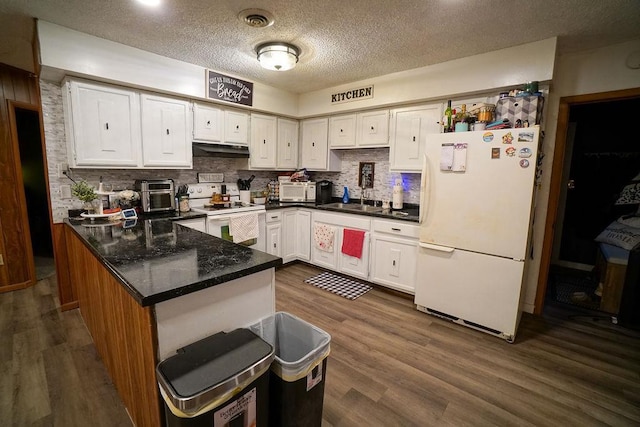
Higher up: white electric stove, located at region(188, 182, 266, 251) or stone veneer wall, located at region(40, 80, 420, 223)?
stone veneer wall, located at region(40, 80, 420, 223)

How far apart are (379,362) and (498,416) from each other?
74cm

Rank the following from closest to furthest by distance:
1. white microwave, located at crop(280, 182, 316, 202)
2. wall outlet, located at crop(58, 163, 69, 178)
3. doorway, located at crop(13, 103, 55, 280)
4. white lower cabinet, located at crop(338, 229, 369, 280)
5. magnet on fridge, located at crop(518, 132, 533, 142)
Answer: magnet on fridge, located at crop(518, 132, 533, 142), wall outlet, located at crop(58, 163, 69, 178), white lower cabinet, located at crop(338, 229, 369, 280), white microwave, located at crop(280, 182, 316, 202), doorway, located at crop(13, 103, 55, 280)

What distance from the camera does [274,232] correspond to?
3.76 metres

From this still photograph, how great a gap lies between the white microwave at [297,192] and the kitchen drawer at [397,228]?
113 centimetres

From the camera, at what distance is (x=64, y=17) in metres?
2.10

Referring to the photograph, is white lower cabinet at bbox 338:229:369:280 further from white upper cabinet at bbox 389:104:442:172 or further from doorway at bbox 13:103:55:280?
doorway at bbox 13:103:55:280

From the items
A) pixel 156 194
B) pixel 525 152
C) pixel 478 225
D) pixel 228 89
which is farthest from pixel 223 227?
pixel 525 152

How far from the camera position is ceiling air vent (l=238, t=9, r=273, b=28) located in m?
1.98

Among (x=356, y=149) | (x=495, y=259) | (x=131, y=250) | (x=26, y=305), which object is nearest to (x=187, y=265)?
(x=131, y=250)

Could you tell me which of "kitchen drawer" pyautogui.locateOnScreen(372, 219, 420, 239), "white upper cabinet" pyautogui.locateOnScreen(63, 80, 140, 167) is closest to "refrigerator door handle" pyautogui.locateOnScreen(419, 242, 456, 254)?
"kitchen drawer" pyautogui.locateOnScreen(372, 219, 420, 239)

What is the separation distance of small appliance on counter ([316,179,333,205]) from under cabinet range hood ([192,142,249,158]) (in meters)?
1.07

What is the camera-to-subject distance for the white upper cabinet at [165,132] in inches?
110

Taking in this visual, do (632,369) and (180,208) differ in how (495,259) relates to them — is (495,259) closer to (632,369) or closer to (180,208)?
(632,369)

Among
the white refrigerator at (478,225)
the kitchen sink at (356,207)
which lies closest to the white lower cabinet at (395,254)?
the white refrigerator at (478,225)
